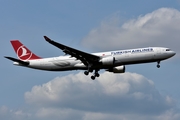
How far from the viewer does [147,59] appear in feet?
323

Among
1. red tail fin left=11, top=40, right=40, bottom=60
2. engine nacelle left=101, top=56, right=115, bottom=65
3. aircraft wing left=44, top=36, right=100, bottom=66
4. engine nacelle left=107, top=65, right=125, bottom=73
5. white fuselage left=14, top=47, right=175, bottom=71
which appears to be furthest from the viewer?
red tail fin left=11, top=40, right=40, bottom=60

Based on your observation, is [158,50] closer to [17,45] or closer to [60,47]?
[60,47]

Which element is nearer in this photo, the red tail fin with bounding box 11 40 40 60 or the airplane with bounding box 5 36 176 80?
the airplane with bounding box 5 36 176 80

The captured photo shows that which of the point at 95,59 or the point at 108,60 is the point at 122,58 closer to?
the point at 108,60

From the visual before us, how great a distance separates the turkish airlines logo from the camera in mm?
109125

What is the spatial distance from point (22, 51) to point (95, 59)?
53.3 ft

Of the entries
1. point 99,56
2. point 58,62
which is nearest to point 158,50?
point 99,56

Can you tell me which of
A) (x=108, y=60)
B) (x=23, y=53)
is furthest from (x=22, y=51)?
(x=108, y=60)

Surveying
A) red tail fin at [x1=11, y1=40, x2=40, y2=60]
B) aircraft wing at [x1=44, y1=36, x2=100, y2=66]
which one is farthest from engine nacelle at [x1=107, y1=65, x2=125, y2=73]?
red tail fin at [x1=11, y1=40, x2=40, y2=60]

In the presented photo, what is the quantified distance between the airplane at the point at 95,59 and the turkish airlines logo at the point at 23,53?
2.33ft

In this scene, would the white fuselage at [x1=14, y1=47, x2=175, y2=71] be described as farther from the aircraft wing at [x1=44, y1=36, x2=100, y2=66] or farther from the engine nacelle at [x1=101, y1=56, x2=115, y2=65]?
the aircraft wing at [x1=44, y1=36, x2=100, y2=66]

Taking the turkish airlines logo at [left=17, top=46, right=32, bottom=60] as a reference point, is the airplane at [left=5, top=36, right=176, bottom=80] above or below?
below

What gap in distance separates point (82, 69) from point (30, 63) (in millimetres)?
9457

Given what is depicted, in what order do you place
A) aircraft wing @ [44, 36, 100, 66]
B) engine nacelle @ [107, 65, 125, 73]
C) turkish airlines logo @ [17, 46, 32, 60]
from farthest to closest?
turkish airlines logo @ [17, 46, 32, 60] < engine nacelle @ [107, 65, 125, 73] < aircraft wing @ [44, 36, 100, 66]
